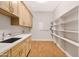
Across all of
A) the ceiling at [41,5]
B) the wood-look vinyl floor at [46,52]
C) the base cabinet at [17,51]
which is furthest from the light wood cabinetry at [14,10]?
the ceiling at [41,5]

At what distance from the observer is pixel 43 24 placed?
9930mm

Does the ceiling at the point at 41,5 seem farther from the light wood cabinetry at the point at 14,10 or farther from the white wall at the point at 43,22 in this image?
the light wood cabinetry at the point at 14,10

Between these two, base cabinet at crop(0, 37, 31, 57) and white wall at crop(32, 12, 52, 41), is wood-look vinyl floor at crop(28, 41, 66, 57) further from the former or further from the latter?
white wall at crop(32, 12, 52, 41)

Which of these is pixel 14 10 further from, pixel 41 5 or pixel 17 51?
pixel 41 5

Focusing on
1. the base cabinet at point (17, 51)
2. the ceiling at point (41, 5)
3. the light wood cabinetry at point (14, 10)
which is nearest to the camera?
the base cabinet at point (17, 51)

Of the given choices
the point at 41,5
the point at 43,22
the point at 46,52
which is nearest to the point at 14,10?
the point at 46,52

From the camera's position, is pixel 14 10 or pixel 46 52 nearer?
pixel 14 10

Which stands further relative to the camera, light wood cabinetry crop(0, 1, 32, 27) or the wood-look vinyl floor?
the wood-look vinyl floor

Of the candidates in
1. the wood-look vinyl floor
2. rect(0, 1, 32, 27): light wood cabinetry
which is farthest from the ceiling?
the wood-look vinyl floor

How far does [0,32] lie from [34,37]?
268 inches

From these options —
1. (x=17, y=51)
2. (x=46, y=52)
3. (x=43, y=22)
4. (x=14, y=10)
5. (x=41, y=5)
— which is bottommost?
(x=46, y=52)

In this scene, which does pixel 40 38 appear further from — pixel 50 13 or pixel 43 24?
pixel 50 13

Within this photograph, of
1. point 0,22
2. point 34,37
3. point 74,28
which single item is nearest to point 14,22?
point 0,22

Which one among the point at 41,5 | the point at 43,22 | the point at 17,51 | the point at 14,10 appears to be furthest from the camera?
the point at 43,22
